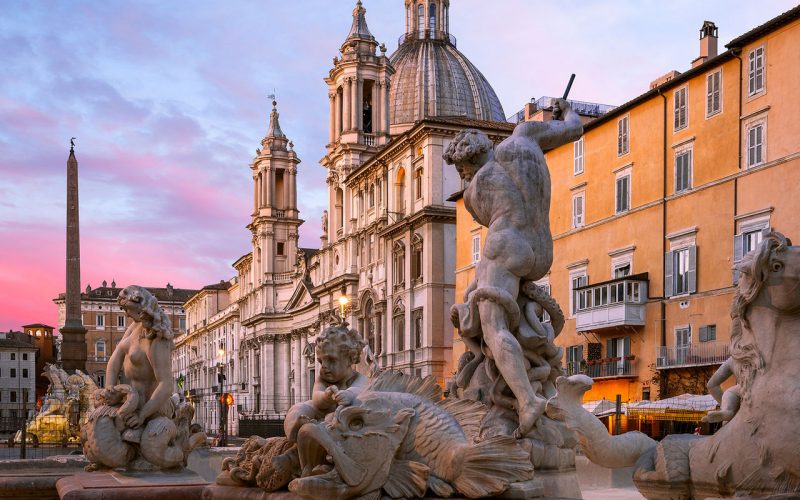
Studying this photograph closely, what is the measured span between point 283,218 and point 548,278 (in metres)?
50.4

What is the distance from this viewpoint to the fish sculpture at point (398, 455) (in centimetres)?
332

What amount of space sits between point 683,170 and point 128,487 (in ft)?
111

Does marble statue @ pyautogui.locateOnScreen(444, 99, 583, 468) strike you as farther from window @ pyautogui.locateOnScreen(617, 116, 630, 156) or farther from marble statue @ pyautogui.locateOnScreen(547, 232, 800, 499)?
window @ pyautogui.locateOnScreen(617, 116, 630, 156)

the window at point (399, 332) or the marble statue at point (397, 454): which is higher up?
the marble statue at point (397, 454)

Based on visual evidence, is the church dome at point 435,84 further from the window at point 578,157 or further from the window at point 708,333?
the window at point 708,333

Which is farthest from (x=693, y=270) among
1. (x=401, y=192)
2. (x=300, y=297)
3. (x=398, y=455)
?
(x=300, y=297)

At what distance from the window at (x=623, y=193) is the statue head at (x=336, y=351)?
36570 millimetres

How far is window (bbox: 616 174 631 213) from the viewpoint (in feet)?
132

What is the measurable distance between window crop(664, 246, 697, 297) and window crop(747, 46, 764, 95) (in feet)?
18.2

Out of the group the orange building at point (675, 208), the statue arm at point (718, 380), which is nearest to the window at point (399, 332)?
the orange building at point (675, 208)

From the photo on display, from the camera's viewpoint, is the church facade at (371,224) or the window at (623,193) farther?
the church facade at (371,224)

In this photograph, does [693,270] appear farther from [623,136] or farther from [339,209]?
[339,209]

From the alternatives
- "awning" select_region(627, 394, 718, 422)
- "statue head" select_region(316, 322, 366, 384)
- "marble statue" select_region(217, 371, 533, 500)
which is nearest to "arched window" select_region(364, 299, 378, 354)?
"awning" select_region(627, 394, 718, 422)

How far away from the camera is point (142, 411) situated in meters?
7.08
